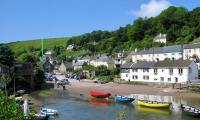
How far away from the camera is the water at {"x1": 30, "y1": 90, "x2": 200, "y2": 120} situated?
47.7 metres

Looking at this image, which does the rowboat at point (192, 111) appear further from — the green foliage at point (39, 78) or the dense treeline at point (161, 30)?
the dense treeline at point (161, 30)

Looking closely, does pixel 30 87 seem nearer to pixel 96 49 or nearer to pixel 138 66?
pixel 138 66

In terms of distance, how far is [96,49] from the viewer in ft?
625

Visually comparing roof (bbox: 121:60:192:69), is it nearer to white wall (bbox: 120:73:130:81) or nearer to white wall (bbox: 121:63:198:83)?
white wall (bbox: 121:63:198:83)

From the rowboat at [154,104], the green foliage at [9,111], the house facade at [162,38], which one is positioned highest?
the house facade at [162,38]

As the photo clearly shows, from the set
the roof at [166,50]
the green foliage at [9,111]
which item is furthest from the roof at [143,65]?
the green foliage at [9,111]

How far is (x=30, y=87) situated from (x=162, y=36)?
7042 centimetres

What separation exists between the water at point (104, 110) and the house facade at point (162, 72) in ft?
57.4

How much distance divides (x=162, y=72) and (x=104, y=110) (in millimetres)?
38031

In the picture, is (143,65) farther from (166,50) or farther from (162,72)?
(166,50)

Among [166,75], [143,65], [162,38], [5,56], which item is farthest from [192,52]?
[5,56]

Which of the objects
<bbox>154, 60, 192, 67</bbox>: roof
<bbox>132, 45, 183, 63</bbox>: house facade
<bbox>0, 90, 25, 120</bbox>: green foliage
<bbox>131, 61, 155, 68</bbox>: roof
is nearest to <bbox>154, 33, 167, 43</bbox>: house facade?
<bbox>132, 45, 183, 63</bbox>: house facade

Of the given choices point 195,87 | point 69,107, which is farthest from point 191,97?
point 69,107

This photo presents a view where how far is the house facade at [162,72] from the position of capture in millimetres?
83438
